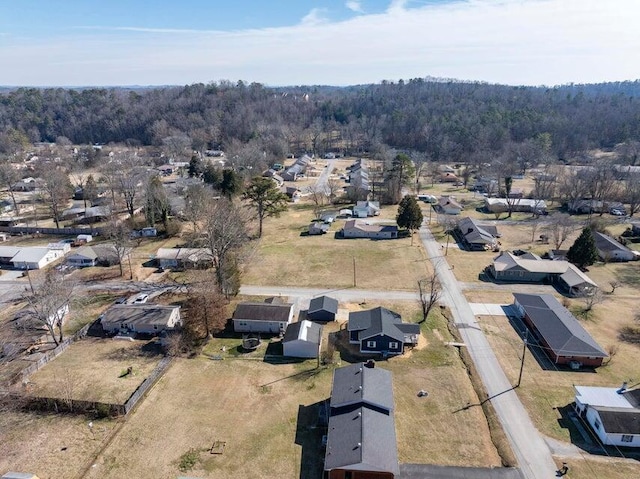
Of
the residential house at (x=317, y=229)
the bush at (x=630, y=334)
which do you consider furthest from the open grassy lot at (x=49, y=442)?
the bush at (x=630, y=334)

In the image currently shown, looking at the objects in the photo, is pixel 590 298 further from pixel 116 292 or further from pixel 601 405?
pixel 116 292

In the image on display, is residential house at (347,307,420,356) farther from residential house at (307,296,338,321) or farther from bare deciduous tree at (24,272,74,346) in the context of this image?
bare deciduous tree at (24,272,74,346)

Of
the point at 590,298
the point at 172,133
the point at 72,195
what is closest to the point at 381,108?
the point at 172,133

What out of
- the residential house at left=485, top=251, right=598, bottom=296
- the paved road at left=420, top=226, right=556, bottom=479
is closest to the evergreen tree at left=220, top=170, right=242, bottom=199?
the paved road at left=420, top=226, right=556, bottom=479

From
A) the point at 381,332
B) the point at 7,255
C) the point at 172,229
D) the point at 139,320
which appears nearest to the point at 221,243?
the point at 139,320

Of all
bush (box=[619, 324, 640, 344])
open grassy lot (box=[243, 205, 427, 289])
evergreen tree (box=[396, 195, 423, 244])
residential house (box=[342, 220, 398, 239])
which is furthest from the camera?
residential house (box=[342, 220, 398, 239])
